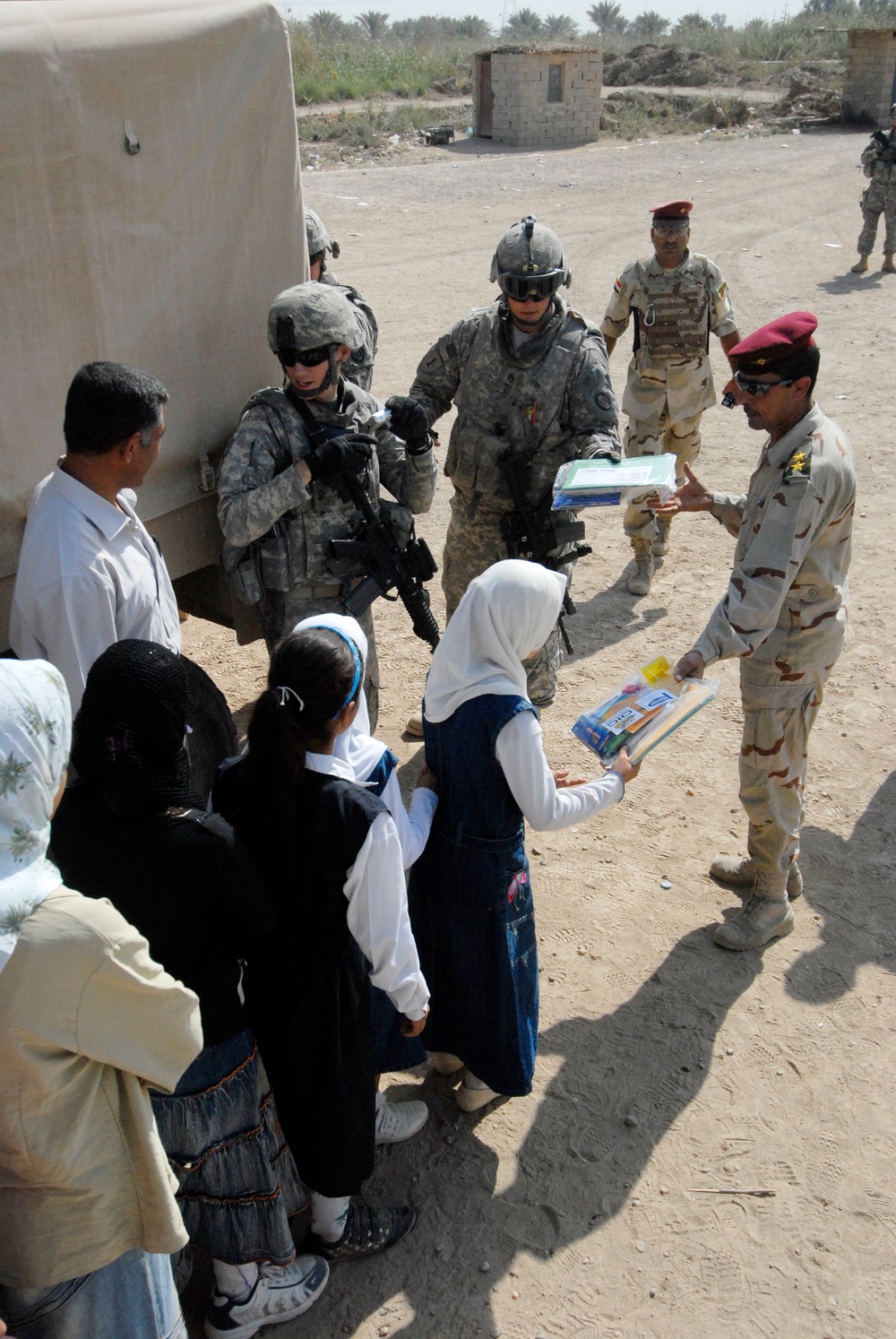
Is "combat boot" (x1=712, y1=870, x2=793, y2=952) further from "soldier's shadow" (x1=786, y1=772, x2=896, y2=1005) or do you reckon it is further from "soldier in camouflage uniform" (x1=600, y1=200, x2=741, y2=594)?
"soldier in camouflage uniform" (x1=600, y1=200, x2=741, y2=594)

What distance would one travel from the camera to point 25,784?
1620 millimetres

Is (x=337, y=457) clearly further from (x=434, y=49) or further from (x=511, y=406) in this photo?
(x=434, y=49)

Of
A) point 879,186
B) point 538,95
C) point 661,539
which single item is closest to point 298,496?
point 661,539

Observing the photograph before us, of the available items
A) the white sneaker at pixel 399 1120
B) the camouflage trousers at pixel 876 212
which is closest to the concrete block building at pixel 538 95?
the camouflage trousers at pixel 876 212

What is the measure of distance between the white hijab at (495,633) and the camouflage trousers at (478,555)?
183 cm

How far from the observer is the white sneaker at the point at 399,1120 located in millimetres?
2998

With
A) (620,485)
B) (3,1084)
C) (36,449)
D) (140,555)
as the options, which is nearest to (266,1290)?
(3,1084)

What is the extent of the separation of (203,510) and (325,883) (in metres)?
1.87

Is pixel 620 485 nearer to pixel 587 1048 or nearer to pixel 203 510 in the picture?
pixel 203 510

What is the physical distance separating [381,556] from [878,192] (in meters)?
11.7

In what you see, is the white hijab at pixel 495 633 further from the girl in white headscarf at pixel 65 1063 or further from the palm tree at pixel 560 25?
the palm tree at pixel 560 25

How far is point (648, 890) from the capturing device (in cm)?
405

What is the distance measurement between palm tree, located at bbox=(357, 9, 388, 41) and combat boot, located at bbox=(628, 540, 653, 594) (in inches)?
2317

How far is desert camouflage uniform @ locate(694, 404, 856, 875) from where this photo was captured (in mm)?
3219
